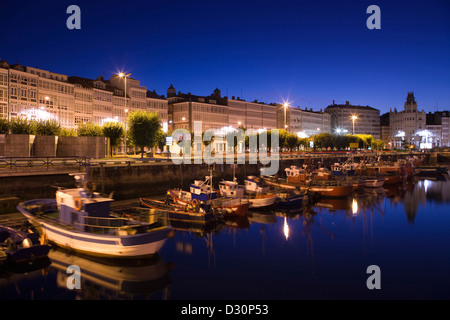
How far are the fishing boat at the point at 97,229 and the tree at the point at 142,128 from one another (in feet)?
147

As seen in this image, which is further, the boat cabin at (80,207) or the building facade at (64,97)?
the building facade at (64,97)

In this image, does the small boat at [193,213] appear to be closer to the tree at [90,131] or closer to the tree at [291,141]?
the tree at [90,131]

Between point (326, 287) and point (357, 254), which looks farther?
point (357, 254)

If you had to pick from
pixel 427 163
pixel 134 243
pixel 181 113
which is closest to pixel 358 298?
pixel 134 243

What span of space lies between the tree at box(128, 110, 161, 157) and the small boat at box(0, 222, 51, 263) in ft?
153

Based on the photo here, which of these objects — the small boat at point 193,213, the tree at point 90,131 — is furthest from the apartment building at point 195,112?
the small boat at point 193,213

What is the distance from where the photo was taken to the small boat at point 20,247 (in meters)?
19.2

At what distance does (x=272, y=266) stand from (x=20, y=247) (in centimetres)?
1401

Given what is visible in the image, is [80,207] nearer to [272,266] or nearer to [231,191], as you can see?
[272,266]

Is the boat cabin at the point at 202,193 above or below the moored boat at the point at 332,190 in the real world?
above

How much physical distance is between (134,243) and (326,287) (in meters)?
10.4
